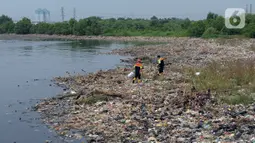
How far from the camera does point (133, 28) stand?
9069 cm

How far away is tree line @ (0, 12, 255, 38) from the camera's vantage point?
6361 cm

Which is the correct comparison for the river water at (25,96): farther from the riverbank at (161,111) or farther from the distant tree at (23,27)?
the distant tree at (23,27)

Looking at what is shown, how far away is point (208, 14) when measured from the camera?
Result: 7881cm

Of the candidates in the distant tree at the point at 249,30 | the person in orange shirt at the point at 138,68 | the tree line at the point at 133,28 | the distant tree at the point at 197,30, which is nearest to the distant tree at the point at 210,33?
the tree line at the point at 133,28

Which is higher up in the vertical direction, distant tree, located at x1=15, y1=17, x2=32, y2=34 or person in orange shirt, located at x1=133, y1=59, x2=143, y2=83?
distant tree, located at x1=15, y1=17, x2=32, y2=34

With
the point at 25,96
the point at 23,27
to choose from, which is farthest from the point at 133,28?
the point at 25,96

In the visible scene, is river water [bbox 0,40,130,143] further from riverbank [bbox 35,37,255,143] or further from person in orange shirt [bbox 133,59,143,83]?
person in orange shirt [bbox 133,59,143,83]

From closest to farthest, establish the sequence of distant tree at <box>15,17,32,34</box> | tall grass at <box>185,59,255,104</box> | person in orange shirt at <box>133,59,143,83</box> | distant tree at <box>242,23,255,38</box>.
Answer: tall grass at <box>185,59,255,104</box>, person in orange shirt at <box>133,59,143,83</box>, distant tree at <box>242,23,255,38</box>, distant tree at <box>15,17,32,34</box>

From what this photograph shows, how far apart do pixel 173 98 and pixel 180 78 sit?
13.8 ft

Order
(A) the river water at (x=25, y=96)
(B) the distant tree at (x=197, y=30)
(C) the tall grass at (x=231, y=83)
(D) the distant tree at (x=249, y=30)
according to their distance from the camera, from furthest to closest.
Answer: (B) the distant tree at (x=197, y=30), (D) the distant tree at (x=249, y=30), (C) the tall grass at (x=231, y=83), (A) the river water at (x=25, y=96)

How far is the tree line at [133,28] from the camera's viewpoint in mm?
63606

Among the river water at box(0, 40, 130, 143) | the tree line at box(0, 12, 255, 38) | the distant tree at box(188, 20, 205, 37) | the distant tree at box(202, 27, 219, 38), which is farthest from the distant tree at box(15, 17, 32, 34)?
the river water at box(0, 40, 130, 143)

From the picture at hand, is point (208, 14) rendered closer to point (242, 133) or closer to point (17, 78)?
point (17, 78)

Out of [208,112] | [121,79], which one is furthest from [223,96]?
[121,79]
